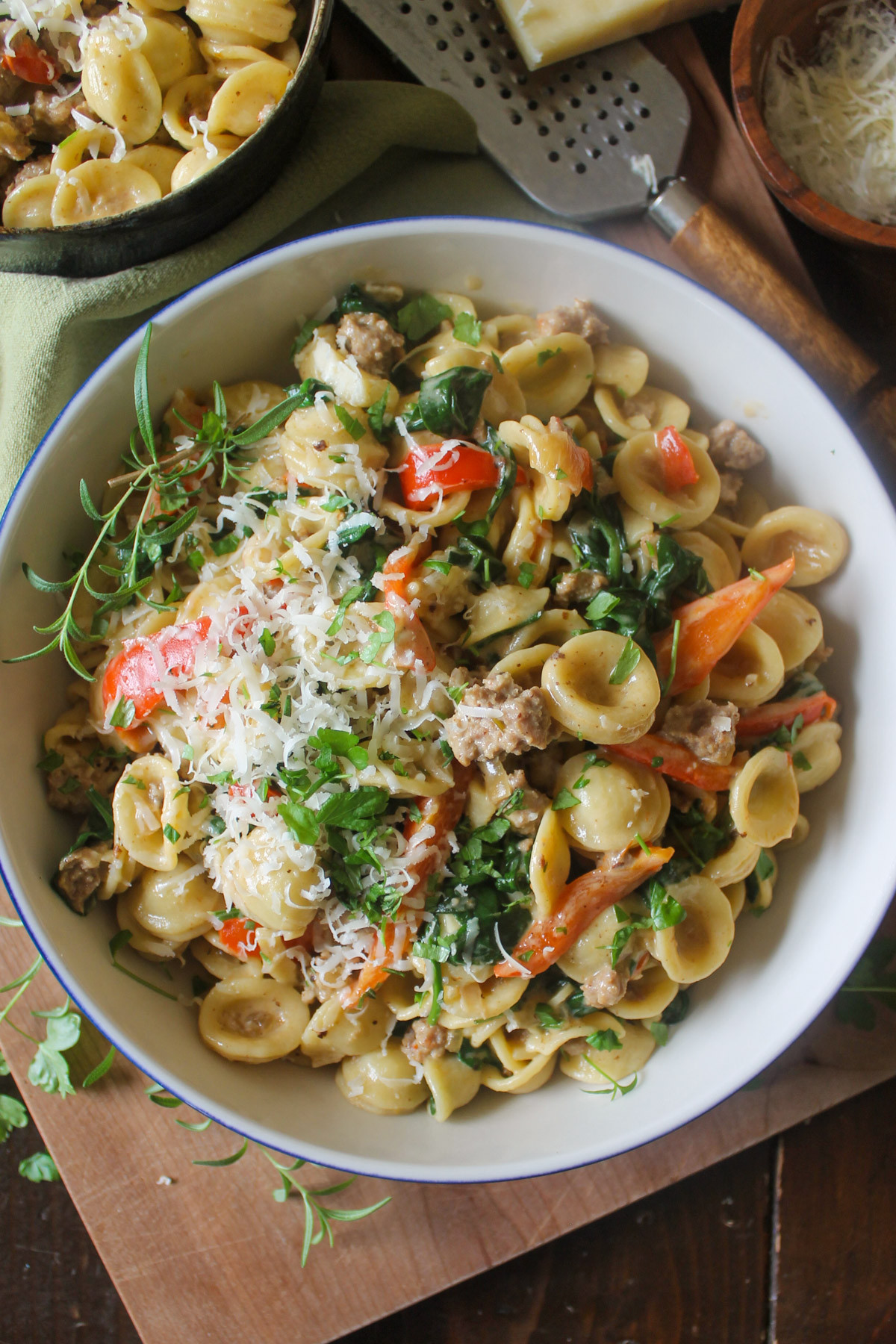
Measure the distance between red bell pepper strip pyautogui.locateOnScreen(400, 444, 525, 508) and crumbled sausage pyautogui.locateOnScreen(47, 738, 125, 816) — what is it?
41.0 inches

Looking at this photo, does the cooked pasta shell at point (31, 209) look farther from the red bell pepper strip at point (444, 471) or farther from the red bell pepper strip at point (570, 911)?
the red bell pepper strip at point (570, 911)

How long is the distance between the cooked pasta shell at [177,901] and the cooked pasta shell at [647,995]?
1.08 meters

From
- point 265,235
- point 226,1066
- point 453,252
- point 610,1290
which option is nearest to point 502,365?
point 453,252

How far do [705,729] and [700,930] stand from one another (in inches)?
20.8

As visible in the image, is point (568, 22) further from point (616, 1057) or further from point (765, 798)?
point (616, 1057)

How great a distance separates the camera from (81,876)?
2.36 m

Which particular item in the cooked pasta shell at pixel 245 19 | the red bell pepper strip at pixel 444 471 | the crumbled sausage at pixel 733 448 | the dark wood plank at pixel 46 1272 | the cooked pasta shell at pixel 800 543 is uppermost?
the cooked pasta shell at pixel 245 19

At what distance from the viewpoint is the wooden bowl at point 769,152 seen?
8.77 ft

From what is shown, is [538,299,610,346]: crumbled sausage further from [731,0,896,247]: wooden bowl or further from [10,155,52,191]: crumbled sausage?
[10,155,52,191]: crumbled sausage

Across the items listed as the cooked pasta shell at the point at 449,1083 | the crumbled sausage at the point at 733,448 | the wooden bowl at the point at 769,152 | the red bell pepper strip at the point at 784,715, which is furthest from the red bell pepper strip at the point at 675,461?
the cooked pasta shell at the point at 449,1083

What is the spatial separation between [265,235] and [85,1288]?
350cm

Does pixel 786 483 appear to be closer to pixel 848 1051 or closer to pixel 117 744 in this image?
pixel 848 1051

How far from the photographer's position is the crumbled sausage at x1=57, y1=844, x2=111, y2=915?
2.36 meters

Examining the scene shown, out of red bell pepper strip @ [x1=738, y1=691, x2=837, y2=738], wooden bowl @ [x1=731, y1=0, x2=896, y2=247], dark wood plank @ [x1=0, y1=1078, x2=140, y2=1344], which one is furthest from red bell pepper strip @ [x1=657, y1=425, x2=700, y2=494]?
dark wood plank @ [x1=0, y1=1078, x2=140, y2=1344]
